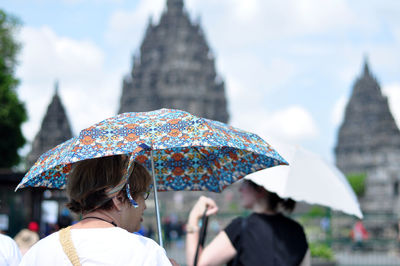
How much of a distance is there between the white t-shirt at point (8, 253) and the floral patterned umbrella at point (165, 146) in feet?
1.07

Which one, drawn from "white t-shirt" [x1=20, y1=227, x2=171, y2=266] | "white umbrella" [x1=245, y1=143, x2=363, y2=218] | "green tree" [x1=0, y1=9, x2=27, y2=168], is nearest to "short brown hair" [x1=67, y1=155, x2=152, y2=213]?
"white t-shirt" [x1=20, y1=227, x2=171, y2=266]

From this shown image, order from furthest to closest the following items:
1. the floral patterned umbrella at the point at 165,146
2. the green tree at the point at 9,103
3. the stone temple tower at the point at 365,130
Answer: the stone temple tower at the point at 365,130 → the green tree at the point at 9,103 → the floral patterned umbrella at the point at 165,146

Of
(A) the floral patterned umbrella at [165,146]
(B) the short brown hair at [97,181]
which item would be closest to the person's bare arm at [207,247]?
(A) the floral patterned umbrella at [165,146]

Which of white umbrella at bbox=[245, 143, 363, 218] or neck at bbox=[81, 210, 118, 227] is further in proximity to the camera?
white umbrella at bbox=[245, 143, 363, 218]

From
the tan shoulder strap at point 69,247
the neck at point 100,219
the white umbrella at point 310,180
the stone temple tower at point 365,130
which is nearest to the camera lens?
the tan shoulder strap at point 69,247

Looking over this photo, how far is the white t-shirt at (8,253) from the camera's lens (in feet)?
9.91

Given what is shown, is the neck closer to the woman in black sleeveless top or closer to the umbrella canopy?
the umbrella canopy

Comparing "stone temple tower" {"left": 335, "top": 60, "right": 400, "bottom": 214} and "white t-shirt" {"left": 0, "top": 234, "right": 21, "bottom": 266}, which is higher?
"white t-shirt" {"left": 0, "top": 234, "right": 21, "bottom": 266}

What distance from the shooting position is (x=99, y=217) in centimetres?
235

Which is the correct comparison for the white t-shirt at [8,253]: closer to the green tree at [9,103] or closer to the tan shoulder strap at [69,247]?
the tan shoulder strap at [69,247]

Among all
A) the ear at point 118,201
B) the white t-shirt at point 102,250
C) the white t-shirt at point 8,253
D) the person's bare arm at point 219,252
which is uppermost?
the ear at point 118,201

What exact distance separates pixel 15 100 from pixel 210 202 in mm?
31643

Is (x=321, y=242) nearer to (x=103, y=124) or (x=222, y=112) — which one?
(x=103, y=124)

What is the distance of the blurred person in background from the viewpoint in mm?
2164
